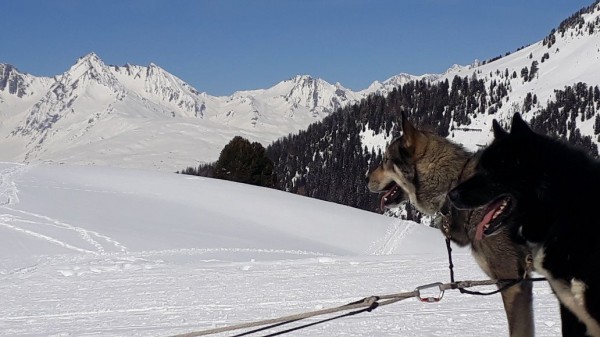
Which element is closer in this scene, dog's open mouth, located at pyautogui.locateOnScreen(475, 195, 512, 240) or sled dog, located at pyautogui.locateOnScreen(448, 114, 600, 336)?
sled dog, located at pyautogui.locateOnScreen(448, 114, 600, 336)

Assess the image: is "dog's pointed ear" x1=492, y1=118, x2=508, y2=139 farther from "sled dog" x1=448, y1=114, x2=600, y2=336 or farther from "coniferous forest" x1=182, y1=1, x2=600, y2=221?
"coniferous forest" x1=182, y1=1, x2=600, y2=221

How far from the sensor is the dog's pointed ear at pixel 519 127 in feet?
12.1

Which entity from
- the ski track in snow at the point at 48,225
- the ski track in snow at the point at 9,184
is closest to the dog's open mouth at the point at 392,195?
the ski track in snow at the point at 48,225

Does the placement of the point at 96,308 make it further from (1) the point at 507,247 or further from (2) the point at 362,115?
(2) the point at 362,115

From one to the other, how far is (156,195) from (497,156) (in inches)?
1054

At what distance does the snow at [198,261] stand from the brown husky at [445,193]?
1.40 m

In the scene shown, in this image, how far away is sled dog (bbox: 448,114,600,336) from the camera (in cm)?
341

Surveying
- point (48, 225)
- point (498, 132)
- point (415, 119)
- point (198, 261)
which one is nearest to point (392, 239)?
point (198, 261)

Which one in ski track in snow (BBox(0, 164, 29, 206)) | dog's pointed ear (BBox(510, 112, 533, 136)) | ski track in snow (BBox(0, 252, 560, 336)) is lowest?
ski track in snow (BBox(0, 252, 560, 336))

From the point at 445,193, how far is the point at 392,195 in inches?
36.3

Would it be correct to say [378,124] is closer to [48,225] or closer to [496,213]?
[48,225]

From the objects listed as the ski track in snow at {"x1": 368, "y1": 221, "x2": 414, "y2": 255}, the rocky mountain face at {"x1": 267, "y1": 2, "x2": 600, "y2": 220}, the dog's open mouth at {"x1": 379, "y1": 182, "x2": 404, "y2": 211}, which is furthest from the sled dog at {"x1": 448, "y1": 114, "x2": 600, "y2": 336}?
the rocky mountain face at {"x1": 267, "y1": 2, "x2": 600, "y2": 220}

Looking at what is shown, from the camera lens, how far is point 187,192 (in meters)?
29.9

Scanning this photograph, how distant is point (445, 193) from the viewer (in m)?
5.54
